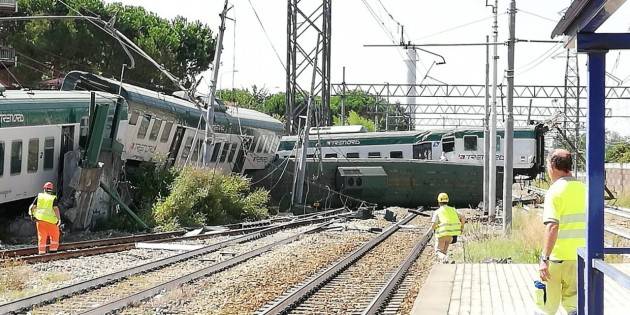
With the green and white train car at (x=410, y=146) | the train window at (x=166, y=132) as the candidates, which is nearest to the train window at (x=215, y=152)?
the train window at (x=166, y=132)

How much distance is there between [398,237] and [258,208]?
30.1ft

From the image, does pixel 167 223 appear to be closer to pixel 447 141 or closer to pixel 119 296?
pixel 119 296

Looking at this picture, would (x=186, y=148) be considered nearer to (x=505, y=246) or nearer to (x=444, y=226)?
(x=505, y=246)

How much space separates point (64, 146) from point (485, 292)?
14.5m

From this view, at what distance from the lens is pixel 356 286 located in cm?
1306

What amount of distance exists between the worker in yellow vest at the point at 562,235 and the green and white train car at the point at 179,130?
20.1m

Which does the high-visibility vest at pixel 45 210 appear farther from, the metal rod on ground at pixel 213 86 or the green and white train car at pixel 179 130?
the metal rod on ground at pixel 213 86

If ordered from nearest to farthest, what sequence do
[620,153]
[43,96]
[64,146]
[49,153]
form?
[43,96] < [49,153] < [64,146] < [620,153]

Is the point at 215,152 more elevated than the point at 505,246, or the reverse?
the point at 215,152

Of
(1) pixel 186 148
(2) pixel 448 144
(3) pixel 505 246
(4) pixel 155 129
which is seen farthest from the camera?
(2) pixel 448 144

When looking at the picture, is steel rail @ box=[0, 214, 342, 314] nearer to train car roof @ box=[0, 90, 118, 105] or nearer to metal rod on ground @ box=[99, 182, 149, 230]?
metal rod on ground @ box=[99, 182, 149, 230]

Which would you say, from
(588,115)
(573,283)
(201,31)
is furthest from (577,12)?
(201,31)

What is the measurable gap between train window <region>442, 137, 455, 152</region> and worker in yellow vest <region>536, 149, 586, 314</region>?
3664 cm

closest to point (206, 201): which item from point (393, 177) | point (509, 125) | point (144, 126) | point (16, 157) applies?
point (144, 126)
